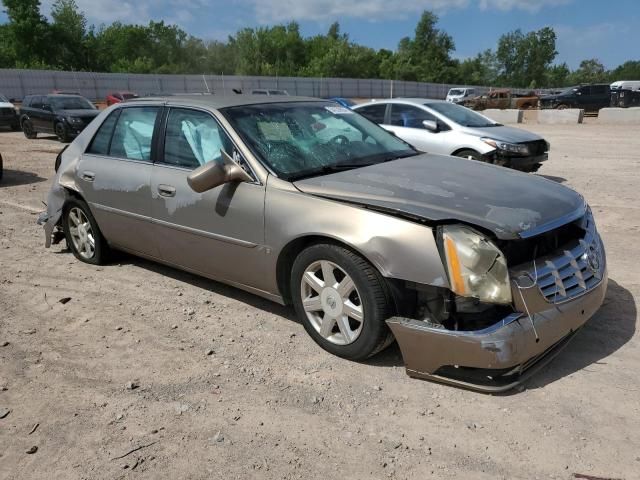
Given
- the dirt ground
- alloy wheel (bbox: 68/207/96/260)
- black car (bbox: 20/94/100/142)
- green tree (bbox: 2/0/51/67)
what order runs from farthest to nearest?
green tree (bbox: 2/0/51/67) → black car (bbox: 20/94/100/142) → alloy wheel (bbox: 68/207/96/260) → the dirt ground

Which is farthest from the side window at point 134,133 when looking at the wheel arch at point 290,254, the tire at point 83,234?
the wheel arch at point 290,254

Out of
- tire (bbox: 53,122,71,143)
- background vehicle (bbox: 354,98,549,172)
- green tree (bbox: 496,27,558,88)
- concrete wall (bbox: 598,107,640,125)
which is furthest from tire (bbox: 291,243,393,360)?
green tree (bbox: 496,27,558,88)

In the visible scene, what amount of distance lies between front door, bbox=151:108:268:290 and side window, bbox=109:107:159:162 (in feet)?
0.80

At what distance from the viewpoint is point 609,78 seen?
113 m

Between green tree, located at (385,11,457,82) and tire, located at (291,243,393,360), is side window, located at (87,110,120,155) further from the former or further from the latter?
green tree, located at (385,11,457,82)

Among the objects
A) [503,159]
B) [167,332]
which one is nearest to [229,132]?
[167,332]

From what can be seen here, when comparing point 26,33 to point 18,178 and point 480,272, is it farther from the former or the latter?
point 480,272

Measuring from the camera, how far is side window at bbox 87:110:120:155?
16.4ft

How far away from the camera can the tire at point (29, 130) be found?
1931 centimetres

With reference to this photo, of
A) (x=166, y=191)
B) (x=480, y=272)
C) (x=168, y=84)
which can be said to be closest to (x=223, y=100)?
(x=166, y=191)

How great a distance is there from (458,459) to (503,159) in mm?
7089

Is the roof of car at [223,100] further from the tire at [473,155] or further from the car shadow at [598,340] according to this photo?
the tire at [473,155]

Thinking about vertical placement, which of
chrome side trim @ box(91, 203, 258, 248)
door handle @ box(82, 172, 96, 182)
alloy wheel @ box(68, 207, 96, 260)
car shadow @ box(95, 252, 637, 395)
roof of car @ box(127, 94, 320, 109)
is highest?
roof of car @ box(127, 94, 320, 109)

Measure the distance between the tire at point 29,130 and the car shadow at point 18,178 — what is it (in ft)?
28.3
